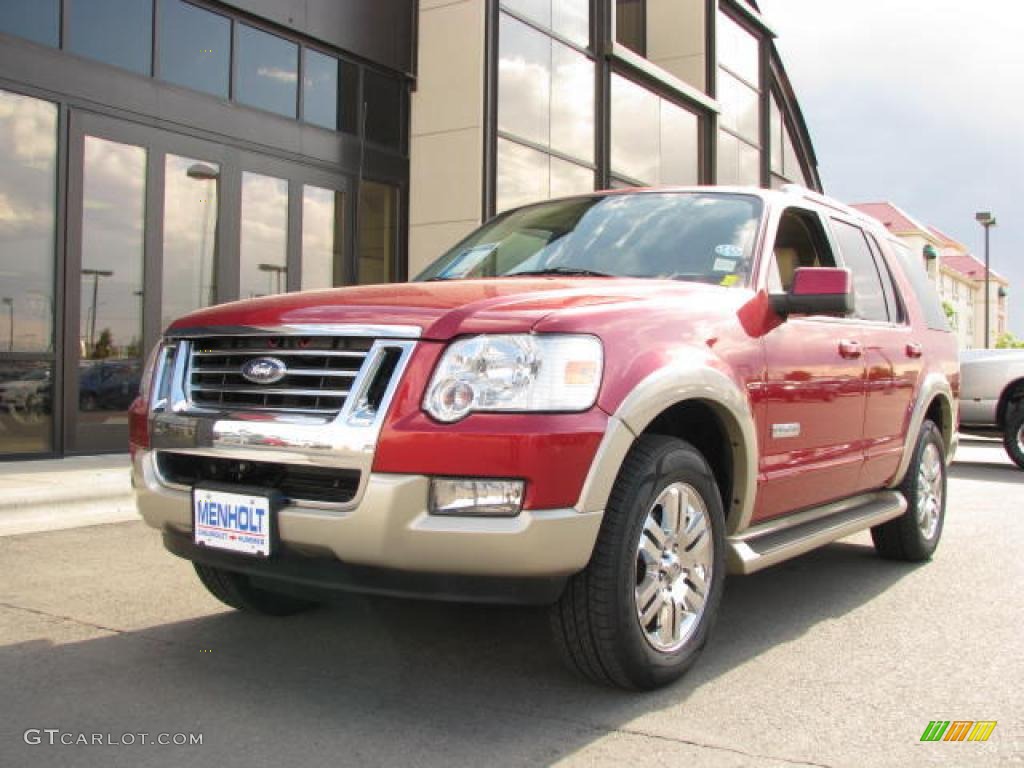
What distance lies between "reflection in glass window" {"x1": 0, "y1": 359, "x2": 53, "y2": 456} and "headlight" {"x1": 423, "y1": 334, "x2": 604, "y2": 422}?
816cm

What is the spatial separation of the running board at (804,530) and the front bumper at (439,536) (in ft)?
3.18

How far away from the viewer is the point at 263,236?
1234 centimetres

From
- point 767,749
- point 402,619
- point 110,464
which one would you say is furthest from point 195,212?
point 767,749

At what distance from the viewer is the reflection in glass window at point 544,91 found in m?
14.5

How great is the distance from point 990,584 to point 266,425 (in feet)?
12.6

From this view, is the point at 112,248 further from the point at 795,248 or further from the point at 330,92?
the point at 795,248

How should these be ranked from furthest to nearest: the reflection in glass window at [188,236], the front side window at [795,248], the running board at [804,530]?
the reflection in glass window at [188,236] → the front side window at [795,248] → the running board at [804,530]

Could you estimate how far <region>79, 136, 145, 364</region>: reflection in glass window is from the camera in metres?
10.3

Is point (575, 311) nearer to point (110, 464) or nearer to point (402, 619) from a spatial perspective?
point (402, 619)

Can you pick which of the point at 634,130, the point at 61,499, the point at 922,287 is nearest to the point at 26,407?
the point at 61,499

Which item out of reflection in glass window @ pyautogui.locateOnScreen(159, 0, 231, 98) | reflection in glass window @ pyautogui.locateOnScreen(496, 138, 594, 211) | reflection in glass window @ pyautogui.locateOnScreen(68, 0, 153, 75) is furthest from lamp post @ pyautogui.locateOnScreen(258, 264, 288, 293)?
reflection in glass window @ pyautogui.locateOnScreen(496, 138, 594, 211)

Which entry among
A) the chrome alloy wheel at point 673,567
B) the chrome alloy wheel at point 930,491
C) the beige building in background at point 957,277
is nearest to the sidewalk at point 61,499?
the chrome alloy wheel at point 673,567

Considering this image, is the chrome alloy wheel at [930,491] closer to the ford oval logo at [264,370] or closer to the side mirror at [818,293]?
the side mirror at [818,293]

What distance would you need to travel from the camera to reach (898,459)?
16.9ft
